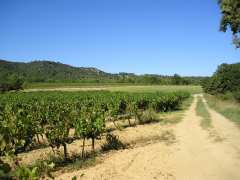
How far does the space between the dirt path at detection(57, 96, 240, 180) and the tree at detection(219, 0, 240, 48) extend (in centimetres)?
932

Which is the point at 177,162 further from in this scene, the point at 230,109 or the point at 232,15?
the point at 230,109

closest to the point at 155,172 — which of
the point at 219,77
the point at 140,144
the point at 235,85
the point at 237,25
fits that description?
the point at 140,144

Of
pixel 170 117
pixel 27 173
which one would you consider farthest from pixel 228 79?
pixel 27 173

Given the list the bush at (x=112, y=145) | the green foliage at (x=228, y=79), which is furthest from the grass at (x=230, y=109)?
the bush at (x=112, y=145)

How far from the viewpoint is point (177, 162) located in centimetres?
1321

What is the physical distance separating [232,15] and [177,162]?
47.8 ft

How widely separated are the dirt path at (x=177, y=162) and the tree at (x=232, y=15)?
9321mm

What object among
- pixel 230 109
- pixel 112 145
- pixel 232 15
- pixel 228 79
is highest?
pixel 232 15

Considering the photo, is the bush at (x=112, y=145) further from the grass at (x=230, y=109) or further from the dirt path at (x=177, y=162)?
the grass at (x=230, y=109)

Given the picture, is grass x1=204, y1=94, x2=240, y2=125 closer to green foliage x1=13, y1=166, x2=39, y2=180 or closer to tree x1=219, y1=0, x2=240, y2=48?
tree x1=219, y1=0, x2=240, y2=48

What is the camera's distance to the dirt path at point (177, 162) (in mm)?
11438

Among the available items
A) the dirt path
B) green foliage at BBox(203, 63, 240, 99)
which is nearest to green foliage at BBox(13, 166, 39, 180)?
the dirt path

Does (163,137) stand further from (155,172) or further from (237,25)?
(237,25)

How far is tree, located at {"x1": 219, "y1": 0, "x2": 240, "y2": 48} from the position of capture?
75.8 feet
